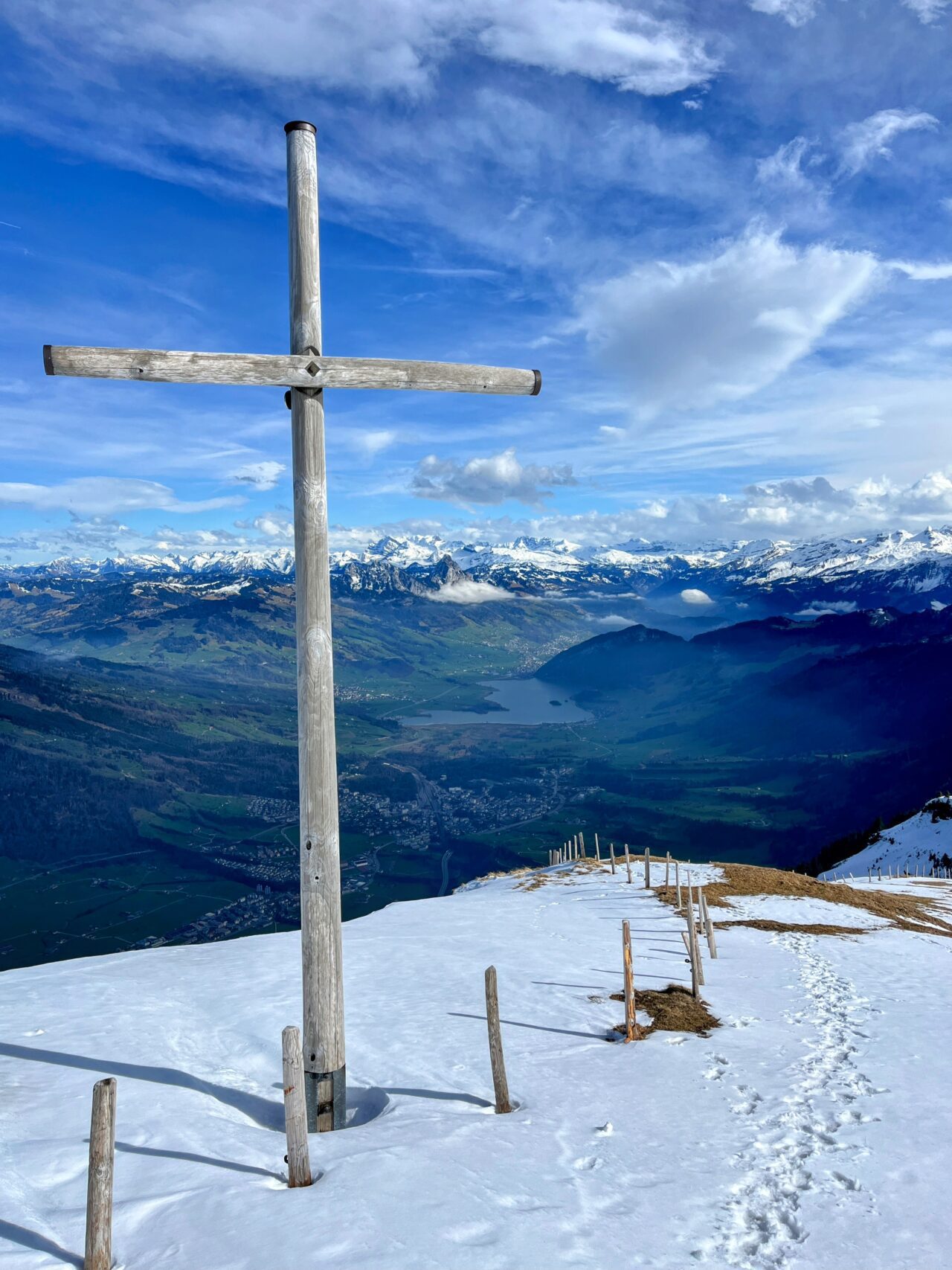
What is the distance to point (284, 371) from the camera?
314 inches

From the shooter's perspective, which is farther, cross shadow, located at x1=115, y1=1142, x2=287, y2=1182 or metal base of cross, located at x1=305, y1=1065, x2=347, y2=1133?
metal base of cross, located at x1=305, y1=1065, x2=347, y2=1133

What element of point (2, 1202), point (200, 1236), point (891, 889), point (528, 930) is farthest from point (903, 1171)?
point (891, 889)

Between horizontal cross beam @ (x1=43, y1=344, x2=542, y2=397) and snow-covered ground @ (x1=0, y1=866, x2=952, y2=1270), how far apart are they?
787cm

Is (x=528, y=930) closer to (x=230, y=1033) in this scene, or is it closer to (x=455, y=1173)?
(x=230, y=1033)

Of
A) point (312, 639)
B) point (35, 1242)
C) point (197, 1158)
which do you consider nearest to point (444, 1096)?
point (197, 1158)

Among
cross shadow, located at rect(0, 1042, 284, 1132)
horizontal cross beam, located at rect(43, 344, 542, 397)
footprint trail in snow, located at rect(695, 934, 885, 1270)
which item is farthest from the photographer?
cross shadow, located at rect(0, 1042, 284, 1132)

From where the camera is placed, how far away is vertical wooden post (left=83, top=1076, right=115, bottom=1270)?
5625 millimetres

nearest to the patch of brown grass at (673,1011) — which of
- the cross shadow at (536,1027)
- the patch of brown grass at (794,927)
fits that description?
the cross shadow at (536,1027)

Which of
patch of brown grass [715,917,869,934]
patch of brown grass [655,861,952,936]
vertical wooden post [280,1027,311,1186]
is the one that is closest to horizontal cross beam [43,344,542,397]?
vertical wooden post [280,1027,311,1186]

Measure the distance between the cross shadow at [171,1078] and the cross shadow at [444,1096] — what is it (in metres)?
1.69

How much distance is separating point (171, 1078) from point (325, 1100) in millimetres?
2934

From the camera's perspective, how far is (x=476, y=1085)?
10.6 metres

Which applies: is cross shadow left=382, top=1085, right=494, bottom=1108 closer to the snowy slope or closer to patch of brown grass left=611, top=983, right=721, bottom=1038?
patch of brown grass left=611, top=983, right=721, bottom=1038

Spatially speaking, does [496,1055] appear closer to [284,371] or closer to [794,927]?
[284,371]
